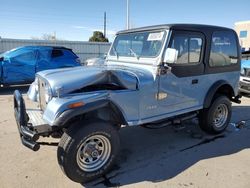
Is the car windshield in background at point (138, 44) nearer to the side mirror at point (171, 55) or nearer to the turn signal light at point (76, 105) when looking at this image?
the side mirror at point (171, 55)

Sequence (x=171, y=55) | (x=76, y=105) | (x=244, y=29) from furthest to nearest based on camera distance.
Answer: (x=244, y=29)
(x=171, y=55)
(x=76, y=105)

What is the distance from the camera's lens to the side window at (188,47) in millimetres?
4239

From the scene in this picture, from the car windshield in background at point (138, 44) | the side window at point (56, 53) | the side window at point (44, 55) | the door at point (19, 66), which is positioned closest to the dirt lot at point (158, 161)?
the car windshield in background at point (138, 44)

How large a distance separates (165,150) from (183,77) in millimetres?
1306

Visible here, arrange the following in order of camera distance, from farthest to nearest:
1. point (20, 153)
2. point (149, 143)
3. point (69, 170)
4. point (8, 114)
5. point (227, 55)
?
point (8, 114) → point (227, 55) → point (149, 143) → point (20, 153) → point (69, 170)

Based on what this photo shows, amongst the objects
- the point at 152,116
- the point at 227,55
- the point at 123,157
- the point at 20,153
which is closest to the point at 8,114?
the point at 20,153

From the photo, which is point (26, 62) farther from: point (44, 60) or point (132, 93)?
point (132, 93)

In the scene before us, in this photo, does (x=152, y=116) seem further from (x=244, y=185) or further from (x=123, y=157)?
(x=244, y=185)

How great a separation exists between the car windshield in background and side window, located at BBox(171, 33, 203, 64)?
0.86 feet

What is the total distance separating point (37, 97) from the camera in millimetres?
4332

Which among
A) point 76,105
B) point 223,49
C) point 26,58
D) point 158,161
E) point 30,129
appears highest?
point 223,49

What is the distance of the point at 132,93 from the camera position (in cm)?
370

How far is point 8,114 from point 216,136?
5006mm

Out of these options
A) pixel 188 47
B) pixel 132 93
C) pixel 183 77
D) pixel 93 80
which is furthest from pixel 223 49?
pixel 93 80
